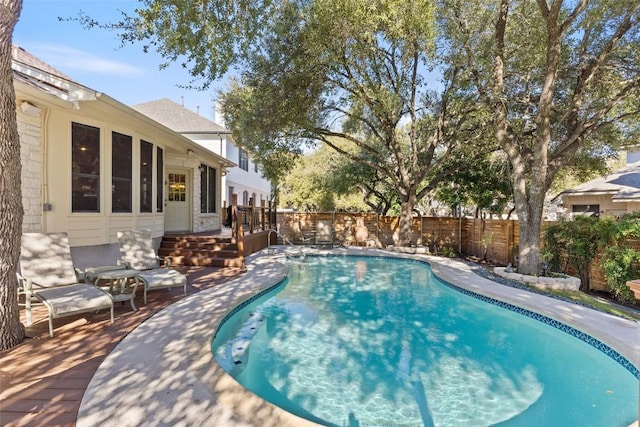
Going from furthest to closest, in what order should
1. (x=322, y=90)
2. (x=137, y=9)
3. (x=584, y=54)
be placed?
(x=322, y=90) < (x=584, y=54) < (x=137, y=9)

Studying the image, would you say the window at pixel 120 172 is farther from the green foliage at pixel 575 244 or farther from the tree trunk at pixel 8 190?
the green foliage at pixel 575 244

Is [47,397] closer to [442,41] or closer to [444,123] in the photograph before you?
[442,41]

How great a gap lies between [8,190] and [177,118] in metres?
15.5

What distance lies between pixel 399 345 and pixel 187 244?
680 cm

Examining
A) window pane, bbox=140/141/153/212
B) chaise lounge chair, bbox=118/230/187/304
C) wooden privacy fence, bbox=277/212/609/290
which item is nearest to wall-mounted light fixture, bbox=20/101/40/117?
chaise lounge chair, bbox=118/230/187/304

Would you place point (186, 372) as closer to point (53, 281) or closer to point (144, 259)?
point (53, 281)

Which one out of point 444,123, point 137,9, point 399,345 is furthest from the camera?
point 444,123

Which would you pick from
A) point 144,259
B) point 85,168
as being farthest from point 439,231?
point 85,168

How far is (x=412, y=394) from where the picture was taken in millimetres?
4113

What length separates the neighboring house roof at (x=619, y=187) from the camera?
11.3 metres

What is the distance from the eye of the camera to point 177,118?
59.5ft

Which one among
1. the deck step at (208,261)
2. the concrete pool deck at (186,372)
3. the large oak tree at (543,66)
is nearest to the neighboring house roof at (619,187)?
the large oak tree at (543,66)

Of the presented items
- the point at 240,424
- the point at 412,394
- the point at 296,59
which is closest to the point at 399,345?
the point at 412,394

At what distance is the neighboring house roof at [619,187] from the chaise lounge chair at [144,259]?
13.3 m
